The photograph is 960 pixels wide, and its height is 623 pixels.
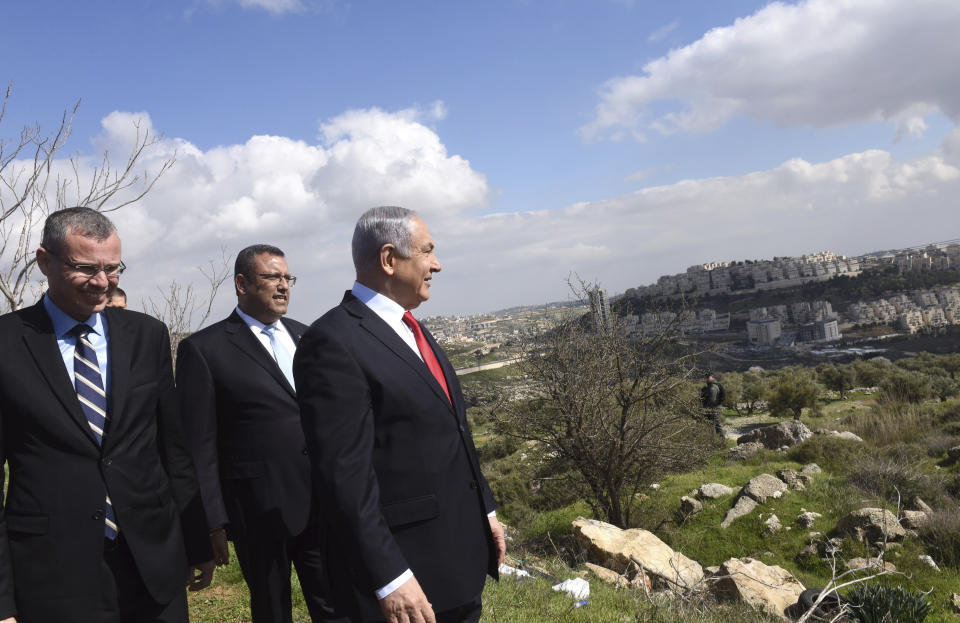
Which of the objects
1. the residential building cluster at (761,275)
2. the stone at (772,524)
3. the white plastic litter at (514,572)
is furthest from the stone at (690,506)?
the residential building cluster at (761,275)

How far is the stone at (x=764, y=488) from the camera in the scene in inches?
366

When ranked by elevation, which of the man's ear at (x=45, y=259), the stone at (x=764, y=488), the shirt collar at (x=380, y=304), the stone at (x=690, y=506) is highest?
the man's ear at (x=45, y=259)

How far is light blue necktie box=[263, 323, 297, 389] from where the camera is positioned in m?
2.95

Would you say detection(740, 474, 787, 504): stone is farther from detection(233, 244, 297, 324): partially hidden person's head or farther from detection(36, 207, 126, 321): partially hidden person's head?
detection(36, 207, 126, 321): partially hidden person's head

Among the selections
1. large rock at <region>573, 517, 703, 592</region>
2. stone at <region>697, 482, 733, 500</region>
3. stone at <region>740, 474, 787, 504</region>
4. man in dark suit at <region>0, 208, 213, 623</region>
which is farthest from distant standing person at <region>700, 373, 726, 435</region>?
man in dark suit at <region>0, 208, 213, 623</region>

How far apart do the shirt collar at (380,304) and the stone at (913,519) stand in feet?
29.2

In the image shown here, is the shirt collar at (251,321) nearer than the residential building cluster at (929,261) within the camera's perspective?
Yes

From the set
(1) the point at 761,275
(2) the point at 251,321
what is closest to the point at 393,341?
(2) the point at 251,321

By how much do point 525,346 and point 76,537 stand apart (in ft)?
26.6

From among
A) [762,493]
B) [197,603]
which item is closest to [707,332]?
[762,493]

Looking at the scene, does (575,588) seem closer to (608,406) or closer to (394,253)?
(394,253)

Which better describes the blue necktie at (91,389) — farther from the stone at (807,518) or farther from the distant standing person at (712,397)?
the distant standing person at (712,397)

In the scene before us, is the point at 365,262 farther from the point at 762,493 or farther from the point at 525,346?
the point at 762,493

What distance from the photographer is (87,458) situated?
1821mm
